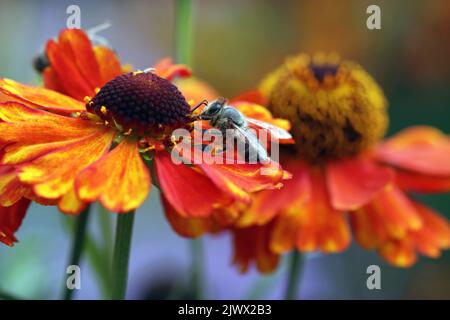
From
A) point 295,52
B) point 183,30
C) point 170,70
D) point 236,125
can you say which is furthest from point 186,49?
point 295,52

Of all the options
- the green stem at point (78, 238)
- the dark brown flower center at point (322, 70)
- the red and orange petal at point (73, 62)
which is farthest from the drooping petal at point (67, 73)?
the dark brown flower center at point (322, 70)

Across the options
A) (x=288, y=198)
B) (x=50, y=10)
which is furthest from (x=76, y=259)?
(x=50, y=10)

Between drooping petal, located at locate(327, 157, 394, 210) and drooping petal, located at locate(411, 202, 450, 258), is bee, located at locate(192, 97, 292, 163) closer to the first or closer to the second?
drooping petal, located at locate(327, 157, 394, 210)

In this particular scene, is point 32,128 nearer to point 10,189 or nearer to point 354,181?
point 10,189

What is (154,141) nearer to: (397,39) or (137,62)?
(397,39)

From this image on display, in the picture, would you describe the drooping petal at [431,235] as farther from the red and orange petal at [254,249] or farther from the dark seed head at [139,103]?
the dark seed head at [139,103]
